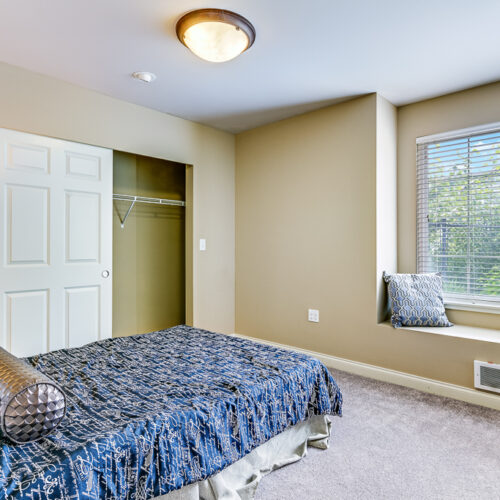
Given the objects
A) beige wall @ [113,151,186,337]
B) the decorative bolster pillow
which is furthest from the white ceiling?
the decorative bolster pillow

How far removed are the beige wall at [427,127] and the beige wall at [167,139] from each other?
1917 mm

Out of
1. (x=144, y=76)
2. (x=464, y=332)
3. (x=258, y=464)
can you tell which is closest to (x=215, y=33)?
(x=144, y=76)

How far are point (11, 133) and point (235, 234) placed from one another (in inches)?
96.9

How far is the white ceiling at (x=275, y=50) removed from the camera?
6.88ft

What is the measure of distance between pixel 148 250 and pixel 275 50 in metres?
2.47

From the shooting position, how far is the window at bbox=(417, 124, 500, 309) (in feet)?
10.0

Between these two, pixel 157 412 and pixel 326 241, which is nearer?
pixel 157 412

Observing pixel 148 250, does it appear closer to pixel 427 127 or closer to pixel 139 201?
pixel 139 201

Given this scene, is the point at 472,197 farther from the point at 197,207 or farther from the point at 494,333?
the point at 197,207

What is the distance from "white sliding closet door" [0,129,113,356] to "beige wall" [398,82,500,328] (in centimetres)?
277

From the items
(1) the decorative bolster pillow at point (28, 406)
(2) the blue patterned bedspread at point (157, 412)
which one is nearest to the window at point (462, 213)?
(2) the blue patterned bedspread at point (157, 412)

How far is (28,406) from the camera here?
1234 millimetres

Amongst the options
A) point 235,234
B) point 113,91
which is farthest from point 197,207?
point 113,91

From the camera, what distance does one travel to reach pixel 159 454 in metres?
1.35
